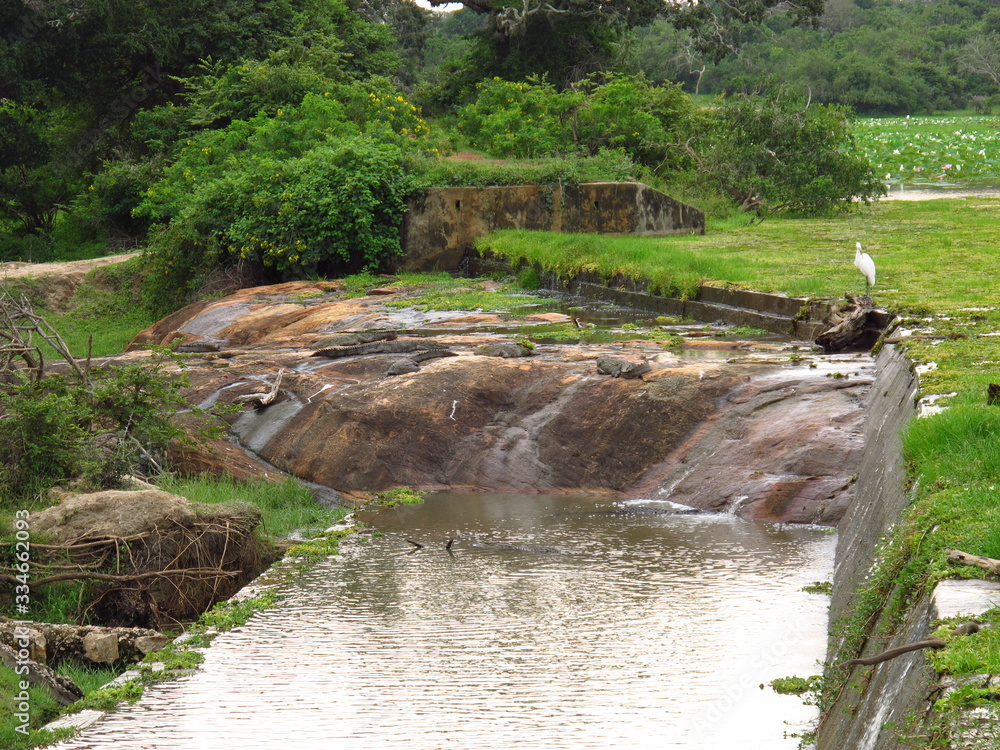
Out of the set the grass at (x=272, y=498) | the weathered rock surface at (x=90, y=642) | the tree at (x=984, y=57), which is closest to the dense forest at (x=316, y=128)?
the grass at (x=272, y=498)

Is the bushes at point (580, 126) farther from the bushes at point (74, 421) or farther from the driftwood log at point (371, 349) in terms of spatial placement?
the bushes at point (74, 421)

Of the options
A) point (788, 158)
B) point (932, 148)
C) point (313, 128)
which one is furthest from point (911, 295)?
point (932, 148)

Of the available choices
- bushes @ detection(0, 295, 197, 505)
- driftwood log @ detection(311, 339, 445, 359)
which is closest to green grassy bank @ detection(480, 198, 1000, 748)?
driftwood log @ detection(311, 339, 445, 359)

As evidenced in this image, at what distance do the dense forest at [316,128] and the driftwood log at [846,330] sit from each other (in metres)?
8.92

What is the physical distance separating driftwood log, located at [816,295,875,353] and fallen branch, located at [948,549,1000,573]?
20.7ft

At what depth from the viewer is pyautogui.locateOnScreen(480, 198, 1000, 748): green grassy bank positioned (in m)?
3.75

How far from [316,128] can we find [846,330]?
1397cm

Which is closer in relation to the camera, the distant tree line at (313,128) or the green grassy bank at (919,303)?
the green grassy bank at (919,303)

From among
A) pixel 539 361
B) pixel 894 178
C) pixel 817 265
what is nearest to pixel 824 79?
pixel 894 178

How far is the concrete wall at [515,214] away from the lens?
59.4 feet

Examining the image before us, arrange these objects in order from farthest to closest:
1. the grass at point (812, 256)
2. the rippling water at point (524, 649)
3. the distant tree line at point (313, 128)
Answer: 1. the distant tree line at point (313, 128)
2. the grass at point (812, 256)
3. the rippling water at point (524, 649)

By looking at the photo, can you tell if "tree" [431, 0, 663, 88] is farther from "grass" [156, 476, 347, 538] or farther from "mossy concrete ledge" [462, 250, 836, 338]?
"grass" [156, 476, 347, 538]

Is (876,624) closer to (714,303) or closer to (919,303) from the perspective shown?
(919,303)

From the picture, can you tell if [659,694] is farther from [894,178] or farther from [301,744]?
[894,178]
